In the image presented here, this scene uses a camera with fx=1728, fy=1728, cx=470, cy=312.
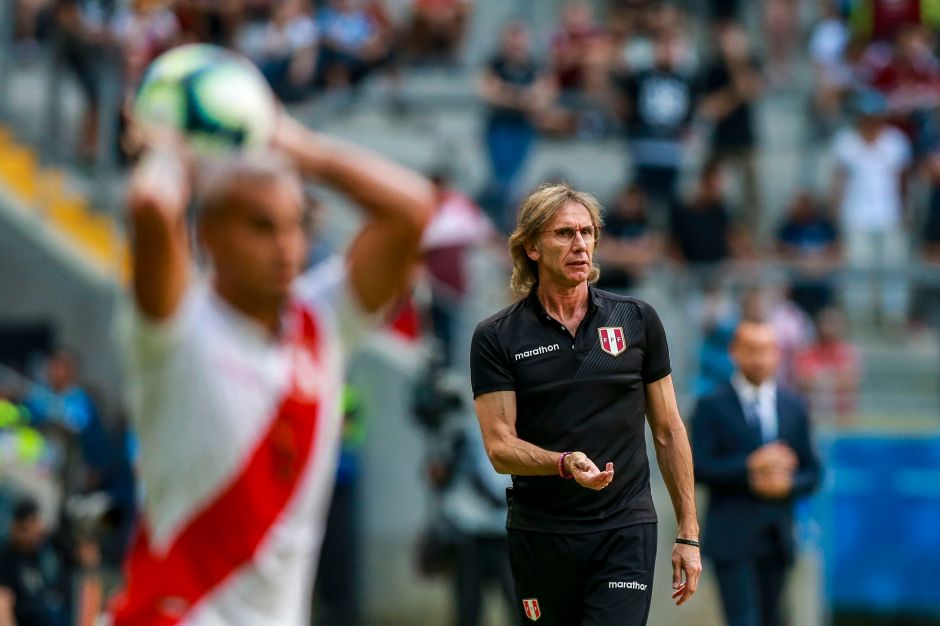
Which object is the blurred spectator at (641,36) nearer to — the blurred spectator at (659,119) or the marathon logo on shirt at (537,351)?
the blurred spectator at (659,119)

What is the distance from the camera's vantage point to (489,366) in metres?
6.92

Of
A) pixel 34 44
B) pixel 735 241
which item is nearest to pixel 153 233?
pixel 735 241

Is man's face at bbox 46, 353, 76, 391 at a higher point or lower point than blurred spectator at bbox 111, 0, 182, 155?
lower

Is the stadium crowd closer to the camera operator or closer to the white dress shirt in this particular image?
the camera operator

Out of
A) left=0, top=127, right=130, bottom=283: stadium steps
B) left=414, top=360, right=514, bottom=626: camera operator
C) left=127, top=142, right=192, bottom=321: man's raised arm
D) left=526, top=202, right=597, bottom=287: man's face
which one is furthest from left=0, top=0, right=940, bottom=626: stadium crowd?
left=127, top=142, right=192, bottom=321: man's raised arm

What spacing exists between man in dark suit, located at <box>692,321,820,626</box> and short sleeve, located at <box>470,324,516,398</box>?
3.27 m

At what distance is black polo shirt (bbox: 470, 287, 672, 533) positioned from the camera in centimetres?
684

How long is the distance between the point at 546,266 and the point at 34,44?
45.9ft

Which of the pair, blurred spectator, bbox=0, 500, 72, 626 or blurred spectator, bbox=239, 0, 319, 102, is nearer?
blurred spectator, bbox=0, 500, 72, 626

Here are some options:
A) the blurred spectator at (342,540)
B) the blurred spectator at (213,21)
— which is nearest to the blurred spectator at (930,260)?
the blurred spectator at (342,540)

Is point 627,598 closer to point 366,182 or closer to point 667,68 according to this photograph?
point 366,182

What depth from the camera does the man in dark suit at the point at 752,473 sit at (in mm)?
9914

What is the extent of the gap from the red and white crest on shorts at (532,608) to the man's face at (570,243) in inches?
50.8

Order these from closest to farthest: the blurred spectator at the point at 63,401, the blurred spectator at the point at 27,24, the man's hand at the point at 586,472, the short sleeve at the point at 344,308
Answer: the short sleeve at the point at 344,308 → the man's hand at the point at 586,472 → the blurred spectator at the point at 63,401 → the blurred spectator at the point at 27,24
